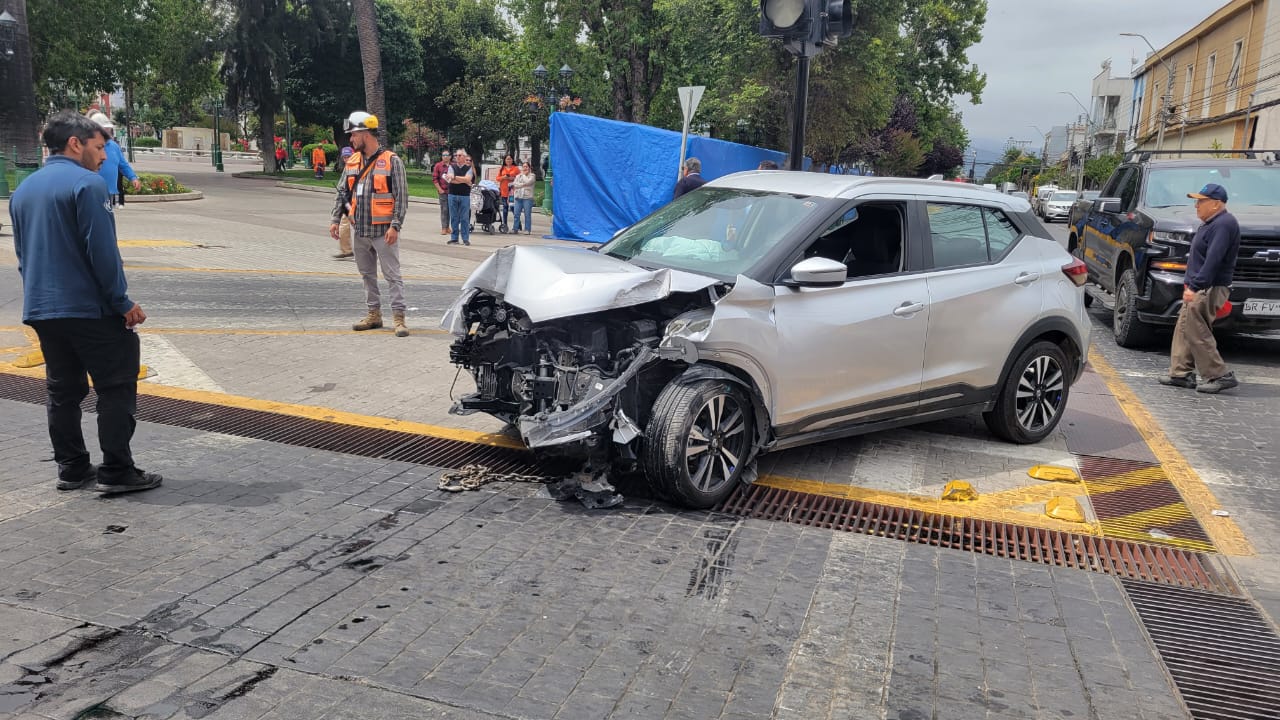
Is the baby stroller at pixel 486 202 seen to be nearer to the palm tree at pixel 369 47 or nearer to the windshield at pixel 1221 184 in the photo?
the palm tree at pixel 369 47

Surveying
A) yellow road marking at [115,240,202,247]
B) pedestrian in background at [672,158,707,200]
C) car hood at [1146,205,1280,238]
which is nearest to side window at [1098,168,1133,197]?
car hood at [1146,205,1280,238]

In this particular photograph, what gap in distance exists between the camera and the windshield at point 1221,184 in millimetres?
10734

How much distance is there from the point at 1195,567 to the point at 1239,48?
47731 mm

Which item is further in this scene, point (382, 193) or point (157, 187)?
point (157, 187)

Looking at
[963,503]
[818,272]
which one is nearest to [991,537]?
[963,503]

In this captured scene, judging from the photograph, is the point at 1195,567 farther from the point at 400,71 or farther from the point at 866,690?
the point at 400,71

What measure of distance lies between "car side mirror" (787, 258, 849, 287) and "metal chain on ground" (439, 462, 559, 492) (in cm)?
174

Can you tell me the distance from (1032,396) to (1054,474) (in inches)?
28.4

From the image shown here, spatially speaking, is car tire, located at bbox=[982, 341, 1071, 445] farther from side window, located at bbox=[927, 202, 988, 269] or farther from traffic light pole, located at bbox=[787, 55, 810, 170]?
traffic light pole, located at bbox=[787, 55, 810, 170]

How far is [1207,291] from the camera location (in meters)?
8.49

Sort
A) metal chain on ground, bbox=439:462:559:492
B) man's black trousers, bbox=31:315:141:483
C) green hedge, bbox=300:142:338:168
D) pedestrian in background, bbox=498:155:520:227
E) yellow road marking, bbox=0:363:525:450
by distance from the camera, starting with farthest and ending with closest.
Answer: green hedge, bbox=300:142:338:168
pedestrian in background, bbox=498:155:520:227
yellow road marking, bbox=0:363:525:450
metal chain on ground, bbox=439:462:559:492
man's black trousers, bbox=31:315:141:483

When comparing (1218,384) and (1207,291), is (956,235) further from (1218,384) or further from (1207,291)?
(1218,384)

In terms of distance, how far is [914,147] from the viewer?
5141 centimetres

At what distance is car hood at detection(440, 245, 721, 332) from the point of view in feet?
16.4
